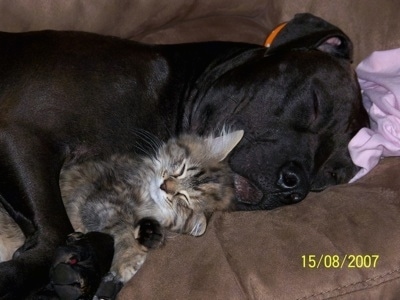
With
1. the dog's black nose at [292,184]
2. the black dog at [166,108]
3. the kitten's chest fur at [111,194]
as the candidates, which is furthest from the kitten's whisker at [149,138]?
the dog's black nose at [292,184]

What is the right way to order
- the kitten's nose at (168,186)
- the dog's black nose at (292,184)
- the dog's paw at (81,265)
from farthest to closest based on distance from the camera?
the dog's black nose at (292,184), the kitten's nose at (168,186), the dog's paw at (81,265)

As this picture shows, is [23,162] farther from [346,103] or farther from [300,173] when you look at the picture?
[346,103]

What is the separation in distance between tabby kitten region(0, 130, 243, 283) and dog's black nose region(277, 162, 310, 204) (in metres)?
0.16

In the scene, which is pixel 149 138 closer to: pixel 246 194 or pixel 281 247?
pixel 246 194

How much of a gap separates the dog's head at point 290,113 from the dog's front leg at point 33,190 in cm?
54

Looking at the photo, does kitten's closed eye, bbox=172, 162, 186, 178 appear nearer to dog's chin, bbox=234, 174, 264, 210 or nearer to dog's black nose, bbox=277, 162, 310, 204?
dog's chin, bbox=234, 174, 264, 210

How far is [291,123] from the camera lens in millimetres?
2152

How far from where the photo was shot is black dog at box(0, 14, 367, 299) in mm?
1920

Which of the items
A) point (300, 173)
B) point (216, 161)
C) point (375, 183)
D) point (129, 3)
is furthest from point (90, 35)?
point (375, 183)

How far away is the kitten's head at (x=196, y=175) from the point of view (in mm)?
1917

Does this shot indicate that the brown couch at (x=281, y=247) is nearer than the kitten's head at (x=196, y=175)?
Yes

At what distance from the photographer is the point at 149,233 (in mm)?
1832

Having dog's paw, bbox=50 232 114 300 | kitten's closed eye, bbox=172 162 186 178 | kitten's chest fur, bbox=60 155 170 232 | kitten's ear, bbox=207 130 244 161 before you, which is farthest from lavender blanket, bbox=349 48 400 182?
dog's paw, bbox=50 232 114 300
